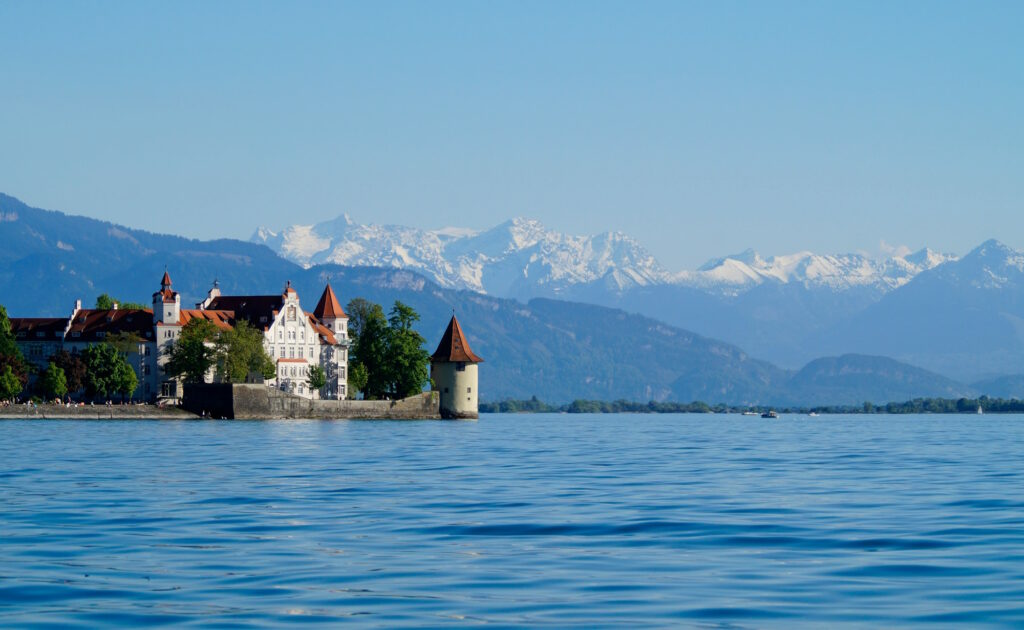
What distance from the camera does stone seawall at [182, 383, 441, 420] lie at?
423ft

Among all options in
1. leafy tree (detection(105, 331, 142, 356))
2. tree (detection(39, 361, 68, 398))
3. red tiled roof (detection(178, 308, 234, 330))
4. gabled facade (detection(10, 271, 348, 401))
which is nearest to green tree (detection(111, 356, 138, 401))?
tree (detection(39, 361, 68, 398))

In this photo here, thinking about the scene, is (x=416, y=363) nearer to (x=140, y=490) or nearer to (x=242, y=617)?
(x=140, y=490)

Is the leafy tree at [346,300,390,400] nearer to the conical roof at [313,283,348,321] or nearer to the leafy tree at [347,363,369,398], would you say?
the leafy tree at [347,363,369,398]

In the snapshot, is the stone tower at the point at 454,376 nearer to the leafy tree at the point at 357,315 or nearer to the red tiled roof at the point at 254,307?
the leafy tree at the point at 357,315

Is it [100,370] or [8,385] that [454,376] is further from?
[8,385]

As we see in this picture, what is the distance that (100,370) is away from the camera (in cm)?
13662

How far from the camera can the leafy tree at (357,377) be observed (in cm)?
14638

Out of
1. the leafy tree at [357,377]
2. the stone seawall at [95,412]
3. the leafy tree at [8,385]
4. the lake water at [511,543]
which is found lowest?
the lake water at [511,543]

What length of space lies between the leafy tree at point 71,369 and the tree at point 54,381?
57 centimetres

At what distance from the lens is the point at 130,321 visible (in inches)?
5861

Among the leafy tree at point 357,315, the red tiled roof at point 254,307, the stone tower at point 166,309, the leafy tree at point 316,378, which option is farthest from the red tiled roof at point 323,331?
the stone tower at point 166,309

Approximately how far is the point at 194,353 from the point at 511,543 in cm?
11074

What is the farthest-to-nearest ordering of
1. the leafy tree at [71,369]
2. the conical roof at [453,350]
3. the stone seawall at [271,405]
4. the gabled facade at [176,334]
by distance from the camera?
1. the conical roof at [453,350]
2. the gabled facade at [176,334]
3. the leafy tree at [71,369]
4. the stone seawall at [271,405]

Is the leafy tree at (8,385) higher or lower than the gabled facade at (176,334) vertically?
lower
